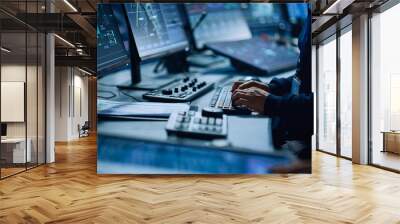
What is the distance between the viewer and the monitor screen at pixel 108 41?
583cm

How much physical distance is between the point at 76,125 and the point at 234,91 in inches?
477

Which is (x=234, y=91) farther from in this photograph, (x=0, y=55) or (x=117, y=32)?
(x=0, y=55)

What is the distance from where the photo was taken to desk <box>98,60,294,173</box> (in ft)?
19.0

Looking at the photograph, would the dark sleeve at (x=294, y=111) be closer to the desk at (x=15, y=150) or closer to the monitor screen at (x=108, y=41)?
the monitor screen at (x=108, y=41)

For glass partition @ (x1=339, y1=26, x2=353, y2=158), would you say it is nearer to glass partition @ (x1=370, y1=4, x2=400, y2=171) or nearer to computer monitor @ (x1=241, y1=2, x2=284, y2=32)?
glass partition @ (x1=370, y1=4, x2=400, y2=171)

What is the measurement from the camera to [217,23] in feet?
19.3

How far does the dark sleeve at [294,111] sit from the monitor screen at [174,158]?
Answer: 1.66 feet

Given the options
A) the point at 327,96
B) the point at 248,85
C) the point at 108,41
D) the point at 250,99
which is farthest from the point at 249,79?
the point at 327,96

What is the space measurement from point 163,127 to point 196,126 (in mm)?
518

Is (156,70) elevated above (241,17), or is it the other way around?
(241,17)

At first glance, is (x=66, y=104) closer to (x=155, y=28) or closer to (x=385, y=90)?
(x=155, y=28)

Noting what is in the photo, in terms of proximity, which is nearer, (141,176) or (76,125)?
(141,176)

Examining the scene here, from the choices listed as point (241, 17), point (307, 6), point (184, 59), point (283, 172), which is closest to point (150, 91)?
point (184, 59)

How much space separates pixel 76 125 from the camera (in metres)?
16.3
